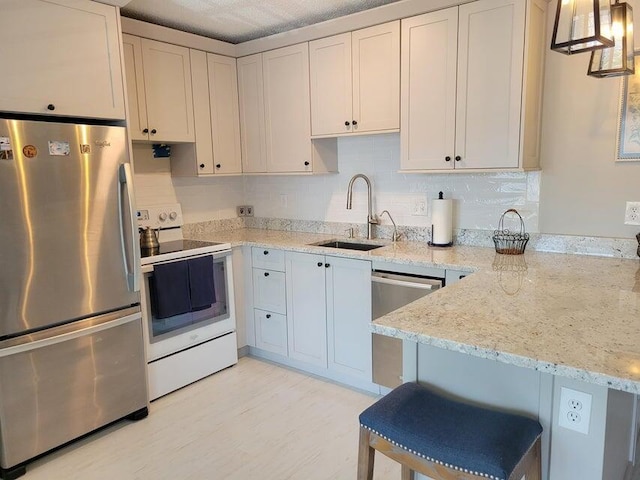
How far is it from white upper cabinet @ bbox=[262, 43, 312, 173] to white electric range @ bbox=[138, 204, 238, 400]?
82cm

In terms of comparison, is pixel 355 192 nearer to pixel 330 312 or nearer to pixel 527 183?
pixel 330 312

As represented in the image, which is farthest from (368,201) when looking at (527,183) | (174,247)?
(174,247)

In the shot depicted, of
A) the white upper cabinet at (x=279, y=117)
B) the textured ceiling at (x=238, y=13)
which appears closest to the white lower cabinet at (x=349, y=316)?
the white upper cabinet at (x=279, y=117)

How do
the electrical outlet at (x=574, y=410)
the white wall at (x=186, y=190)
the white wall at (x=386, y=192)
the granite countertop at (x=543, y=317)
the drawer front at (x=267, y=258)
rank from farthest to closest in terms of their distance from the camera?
1. the white wall at (x=186, y=190)
2. the drawer front at (x=267, y=258)
3. the white wall at (x=386, y=192)
4. the electrical outlet at (x=574, y=410)
5. the granite countertop at (x=543, y=317)

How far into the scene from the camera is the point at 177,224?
3646 mm

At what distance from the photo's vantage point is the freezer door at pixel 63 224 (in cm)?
214

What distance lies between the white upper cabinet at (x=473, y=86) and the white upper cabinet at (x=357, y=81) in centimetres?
9

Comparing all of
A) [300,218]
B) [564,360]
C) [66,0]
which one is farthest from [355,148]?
Answer: [564,360]

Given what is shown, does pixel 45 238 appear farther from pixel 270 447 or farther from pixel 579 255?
pixel 579 255

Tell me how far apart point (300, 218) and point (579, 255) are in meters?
2.09

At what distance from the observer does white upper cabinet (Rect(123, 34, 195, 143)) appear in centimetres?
304

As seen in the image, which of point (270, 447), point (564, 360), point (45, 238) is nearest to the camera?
point (564, 360)

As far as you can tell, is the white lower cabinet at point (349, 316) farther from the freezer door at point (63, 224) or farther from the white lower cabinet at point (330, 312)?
the freezer door at point (63, 224)

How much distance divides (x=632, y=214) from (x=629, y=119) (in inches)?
19.4
